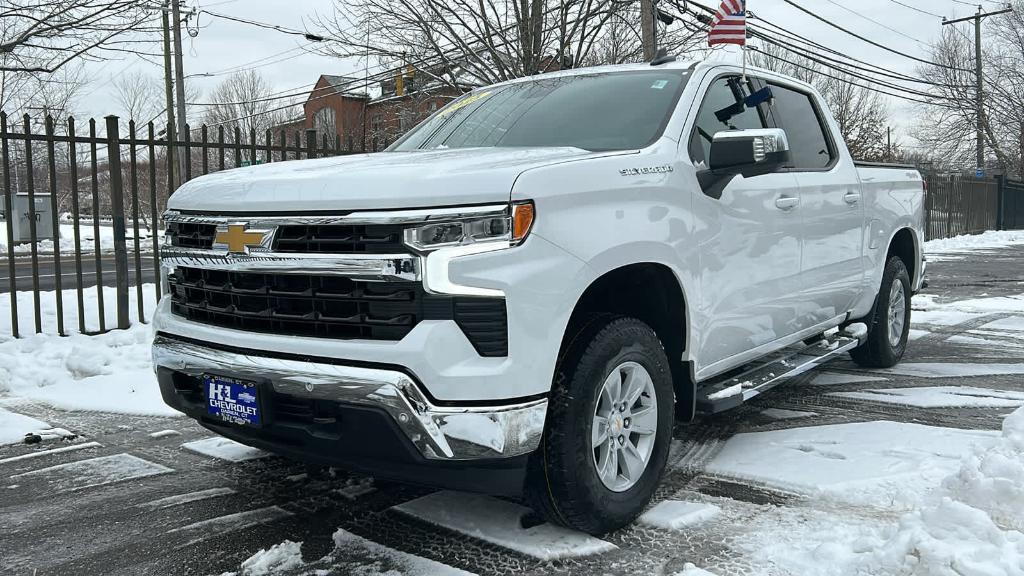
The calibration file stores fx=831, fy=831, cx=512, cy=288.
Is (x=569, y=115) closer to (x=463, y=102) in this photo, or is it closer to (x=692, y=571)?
(x=463, y=102)

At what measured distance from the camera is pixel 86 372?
635 cm

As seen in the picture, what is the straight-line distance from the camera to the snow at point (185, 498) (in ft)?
11.9

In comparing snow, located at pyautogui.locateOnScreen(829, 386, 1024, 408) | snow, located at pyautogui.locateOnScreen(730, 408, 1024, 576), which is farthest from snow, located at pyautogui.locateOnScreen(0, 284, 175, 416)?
snow, located at pyautogui.locateOnScreen(829, 386, 1024, 408)

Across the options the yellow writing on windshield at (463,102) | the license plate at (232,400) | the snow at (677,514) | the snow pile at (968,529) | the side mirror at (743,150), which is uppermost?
the yellow writing on windshield at (463,102)

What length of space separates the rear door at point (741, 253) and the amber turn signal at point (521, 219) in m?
1.10

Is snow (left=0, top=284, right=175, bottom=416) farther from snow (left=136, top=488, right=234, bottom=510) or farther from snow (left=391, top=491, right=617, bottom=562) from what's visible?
snow (left=391, top=491, right=617, bottom=562)

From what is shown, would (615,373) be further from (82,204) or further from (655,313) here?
(82,204)

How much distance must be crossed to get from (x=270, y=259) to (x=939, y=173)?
1011 inches

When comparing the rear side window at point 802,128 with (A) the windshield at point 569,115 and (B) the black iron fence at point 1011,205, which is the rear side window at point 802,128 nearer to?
(A) the windshield at point 569,115

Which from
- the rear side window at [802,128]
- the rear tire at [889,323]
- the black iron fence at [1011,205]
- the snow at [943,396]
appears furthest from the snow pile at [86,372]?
the black iron fence at [1011,205]

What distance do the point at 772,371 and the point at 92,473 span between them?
3.49 meters

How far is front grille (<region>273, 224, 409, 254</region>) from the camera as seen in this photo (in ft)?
8.90

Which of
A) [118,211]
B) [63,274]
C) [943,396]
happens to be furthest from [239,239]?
[63,274]

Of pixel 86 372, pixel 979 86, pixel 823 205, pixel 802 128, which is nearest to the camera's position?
pixel 823 205
